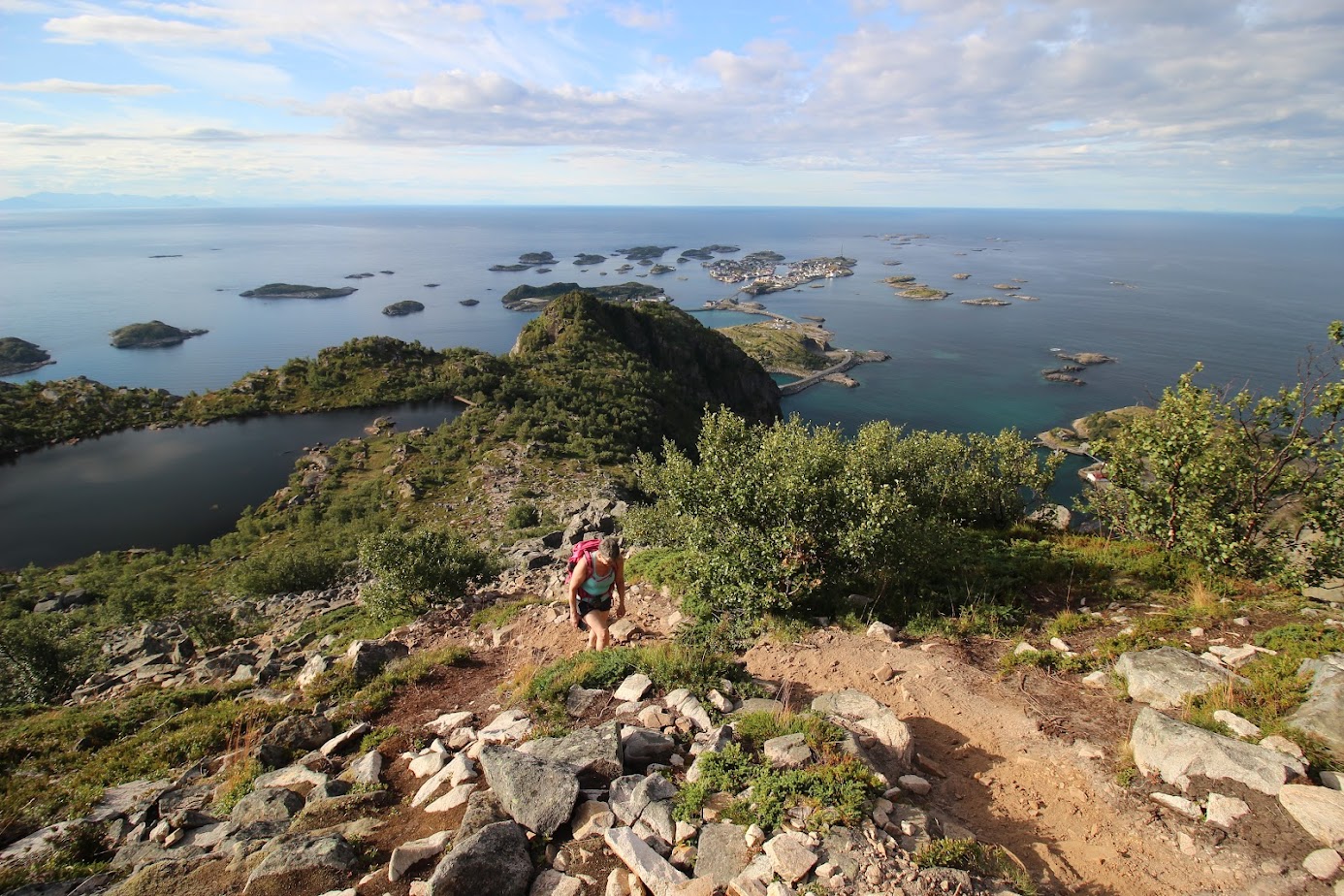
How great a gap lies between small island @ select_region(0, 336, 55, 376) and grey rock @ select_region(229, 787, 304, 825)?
17924 cm

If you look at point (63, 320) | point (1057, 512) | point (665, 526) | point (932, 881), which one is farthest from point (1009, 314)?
point (63, 320)

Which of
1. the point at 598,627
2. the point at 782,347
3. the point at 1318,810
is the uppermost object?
the point at 1318,810

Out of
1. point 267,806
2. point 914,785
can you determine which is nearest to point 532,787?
point 267,806

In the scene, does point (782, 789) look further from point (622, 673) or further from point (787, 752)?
point (622, 673)

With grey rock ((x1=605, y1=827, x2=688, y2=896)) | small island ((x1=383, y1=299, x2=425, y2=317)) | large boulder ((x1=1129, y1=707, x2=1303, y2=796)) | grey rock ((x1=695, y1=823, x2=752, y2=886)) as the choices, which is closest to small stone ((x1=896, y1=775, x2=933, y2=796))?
grey rock ((x1=695, y1=823, x2=752, y2=886))

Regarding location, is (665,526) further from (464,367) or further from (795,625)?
(464,367)

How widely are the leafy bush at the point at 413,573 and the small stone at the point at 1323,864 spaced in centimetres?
1987

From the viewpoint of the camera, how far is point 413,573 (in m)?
19.9

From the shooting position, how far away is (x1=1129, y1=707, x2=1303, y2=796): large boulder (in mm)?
7359

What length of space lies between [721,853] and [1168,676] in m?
8.36

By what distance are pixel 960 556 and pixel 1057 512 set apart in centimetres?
1478

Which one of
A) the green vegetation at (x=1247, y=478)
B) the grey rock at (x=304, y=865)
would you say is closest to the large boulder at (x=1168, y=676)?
the green vegetation at (x=1247, y=478)

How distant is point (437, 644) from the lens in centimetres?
1616

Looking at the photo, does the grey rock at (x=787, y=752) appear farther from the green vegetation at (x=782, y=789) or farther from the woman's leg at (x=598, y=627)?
the woman's leg at (x=598, y=627)
